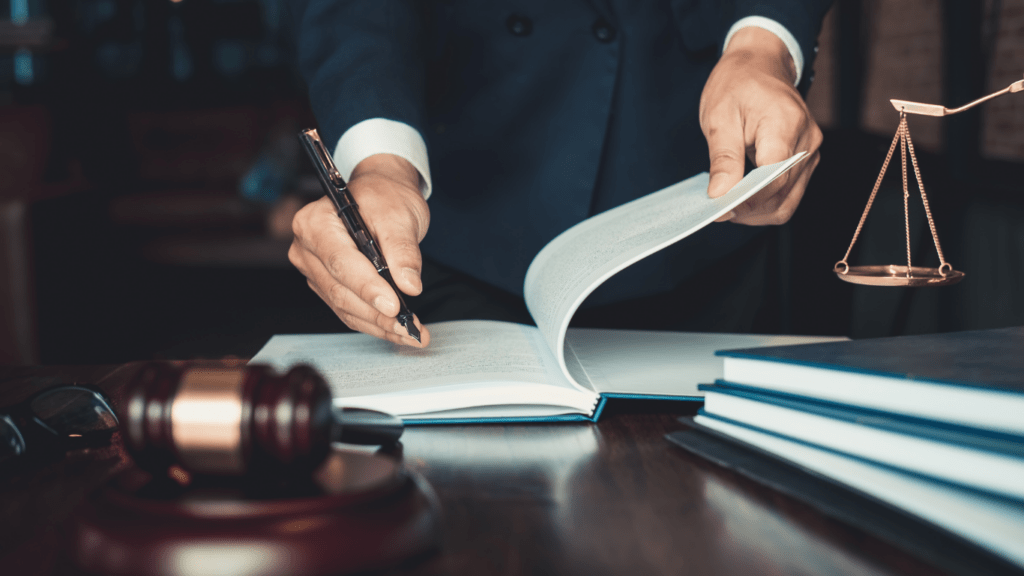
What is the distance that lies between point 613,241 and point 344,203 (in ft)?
0.96

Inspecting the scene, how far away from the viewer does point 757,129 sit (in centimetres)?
85

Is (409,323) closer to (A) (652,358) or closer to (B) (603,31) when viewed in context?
(A) (652,358)

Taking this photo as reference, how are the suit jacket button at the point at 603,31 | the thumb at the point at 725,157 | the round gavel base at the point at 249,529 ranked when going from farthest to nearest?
the suit jacket button at the point at 603,31 < the thumb at the point at 725,157 < the round gavel base at the point at 249,529

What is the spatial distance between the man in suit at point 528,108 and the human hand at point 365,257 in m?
0.09

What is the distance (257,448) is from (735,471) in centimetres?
33

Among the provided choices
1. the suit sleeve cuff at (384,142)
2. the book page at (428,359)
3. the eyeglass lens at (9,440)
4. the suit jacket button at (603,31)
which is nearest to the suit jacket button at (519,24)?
the suit jacket button at (603,31)

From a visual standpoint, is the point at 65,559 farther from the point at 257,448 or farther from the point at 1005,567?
the point at 1005,567

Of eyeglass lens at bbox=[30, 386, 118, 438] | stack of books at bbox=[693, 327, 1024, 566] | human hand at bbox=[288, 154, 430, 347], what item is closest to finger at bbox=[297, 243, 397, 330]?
human hand at bbox=[288, 154, 430, 347]

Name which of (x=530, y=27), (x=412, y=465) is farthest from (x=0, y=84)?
(x=412, y=465)

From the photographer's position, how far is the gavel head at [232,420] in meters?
0.35

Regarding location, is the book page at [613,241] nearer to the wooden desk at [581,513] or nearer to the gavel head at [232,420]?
the wooden desk at [581,513]

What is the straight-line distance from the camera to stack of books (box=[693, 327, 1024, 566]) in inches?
15.0

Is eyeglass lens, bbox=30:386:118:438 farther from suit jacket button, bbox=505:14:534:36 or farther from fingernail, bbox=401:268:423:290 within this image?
suit jacket button, bbox=505:14:534:36

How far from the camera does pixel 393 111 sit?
40.9 inches
